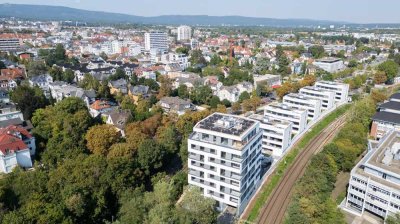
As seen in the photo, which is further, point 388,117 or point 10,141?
point 388,117

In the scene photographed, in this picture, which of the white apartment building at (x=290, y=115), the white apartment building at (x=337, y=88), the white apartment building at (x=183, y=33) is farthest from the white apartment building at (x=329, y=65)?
the white apartment building at (x=183, y=33)

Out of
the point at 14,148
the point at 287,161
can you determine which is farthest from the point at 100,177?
the point at 287,161

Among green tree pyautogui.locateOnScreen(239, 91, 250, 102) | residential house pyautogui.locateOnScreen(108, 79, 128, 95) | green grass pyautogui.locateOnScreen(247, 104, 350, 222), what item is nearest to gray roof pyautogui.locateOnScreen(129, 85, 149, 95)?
residential house pyautogui.locateOnScreen(108, 79, 128, 95)

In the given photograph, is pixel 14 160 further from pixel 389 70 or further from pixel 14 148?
pixel 389 70

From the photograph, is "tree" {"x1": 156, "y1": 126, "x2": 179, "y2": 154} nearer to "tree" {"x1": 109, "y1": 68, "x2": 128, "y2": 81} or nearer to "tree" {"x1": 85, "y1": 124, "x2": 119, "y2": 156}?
"tree" {"x1": 85, "y1": 124, "x2": 119, "y2": 156}

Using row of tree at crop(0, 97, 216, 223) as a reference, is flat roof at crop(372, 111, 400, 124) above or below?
above

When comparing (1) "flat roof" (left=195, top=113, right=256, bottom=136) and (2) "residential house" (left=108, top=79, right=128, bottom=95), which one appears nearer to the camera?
(1) "flat roof" (left=195, top=113, right=256, bottom=136)

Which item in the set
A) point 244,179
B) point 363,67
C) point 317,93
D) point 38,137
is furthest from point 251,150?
point 363,67
